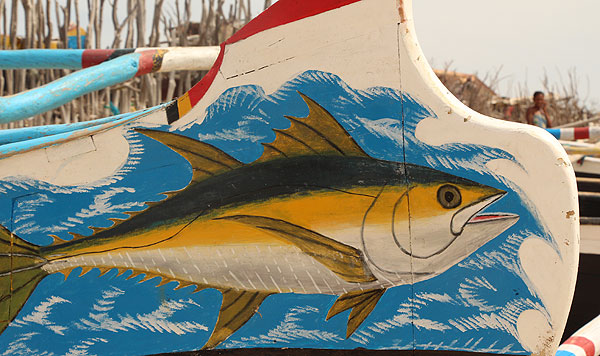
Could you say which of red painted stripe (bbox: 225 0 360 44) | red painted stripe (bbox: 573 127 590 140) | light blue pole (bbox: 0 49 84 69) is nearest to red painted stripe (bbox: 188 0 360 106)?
red painted stripe (bbox: 225 0 360 44)

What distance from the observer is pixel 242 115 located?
157 centimetres

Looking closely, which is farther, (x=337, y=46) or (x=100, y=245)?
(x=100, y=245)

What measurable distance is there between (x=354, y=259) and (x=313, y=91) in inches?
17.3

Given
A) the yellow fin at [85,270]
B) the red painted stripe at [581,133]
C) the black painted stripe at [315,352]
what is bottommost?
the black painted stripe at [315,352]

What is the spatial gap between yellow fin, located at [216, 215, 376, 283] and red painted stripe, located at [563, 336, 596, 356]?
699 mm

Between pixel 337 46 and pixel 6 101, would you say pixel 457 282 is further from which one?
pixel 6 101

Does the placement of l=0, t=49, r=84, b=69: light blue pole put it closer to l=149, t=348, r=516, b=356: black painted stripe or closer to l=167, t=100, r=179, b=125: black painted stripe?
l=167, t=100, r=179, b=125: black painted stripe

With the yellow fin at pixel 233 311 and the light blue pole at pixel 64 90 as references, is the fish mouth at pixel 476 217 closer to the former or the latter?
the yellow fin at pixel 233 311

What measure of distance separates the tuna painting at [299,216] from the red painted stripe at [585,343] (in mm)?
373

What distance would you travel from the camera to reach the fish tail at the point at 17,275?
1.63m

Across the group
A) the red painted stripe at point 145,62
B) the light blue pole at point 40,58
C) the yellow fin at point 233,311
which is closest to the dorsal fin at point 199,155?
the yellow fin at point 233,311

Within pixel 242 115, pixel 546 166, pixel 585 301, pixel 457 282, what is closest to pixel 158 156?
pixel 242 115

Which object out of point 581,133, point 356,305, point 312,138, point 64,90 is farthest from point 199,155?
point 581,133

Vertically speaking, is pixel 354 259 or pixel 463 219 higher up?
pixel 463 219
